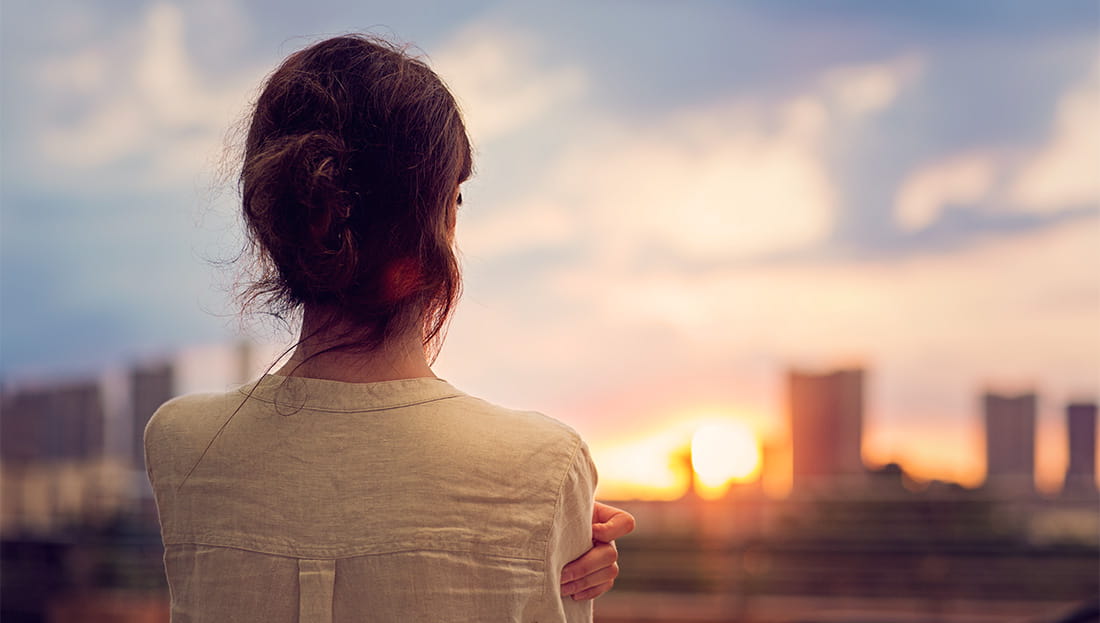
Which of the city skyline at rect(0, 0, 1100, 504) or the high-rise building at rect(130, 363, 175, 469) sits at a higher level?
the city skyline at rect(0, 0, 1100, 504)

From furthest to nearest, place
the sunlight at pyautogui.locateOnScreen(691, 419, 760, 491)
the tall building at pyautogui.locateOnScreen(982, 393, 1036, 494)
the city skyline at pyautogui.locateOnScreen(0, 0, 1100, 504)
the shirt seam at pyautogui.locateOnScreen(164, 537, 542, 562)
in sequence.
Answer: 1. the tall building at pyautogui.locateOnScreen(982, 393, 1036, 494)
2. the sunlight at pyautogui.locateOnScreen(691, 419, 760, 491)
3. the city skyline at pyautogui.locateOnScreen(0, 0, 1100, 504)
4. the shirt seam at pyautogui.locateOnScreen(164, 537, 542, 562)

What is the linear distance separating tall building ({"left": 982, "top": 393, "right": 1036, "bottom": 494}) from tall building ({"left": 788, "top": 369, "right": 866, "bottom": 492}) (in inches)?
110

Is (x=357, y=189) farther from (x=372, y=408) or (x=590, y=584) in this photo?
(x=590, y=584)

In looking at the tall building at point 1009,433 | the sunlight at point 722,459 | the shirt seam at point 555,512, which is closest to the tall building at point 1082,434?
the tall building at point 1009,433

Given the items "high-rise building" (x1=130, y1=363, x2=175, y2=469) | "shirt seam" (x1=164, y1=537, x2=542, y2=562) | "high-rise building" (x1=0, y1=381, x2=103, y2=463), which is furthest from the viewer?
"high-rise building" (x1=0, y1=381, x2=103, y2=463)

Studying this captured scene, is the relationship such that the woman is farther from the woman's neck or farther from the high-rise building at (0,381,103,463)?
the high-rise building at (0,381,103,463)

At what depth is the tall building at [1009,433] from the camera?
21.0 metres

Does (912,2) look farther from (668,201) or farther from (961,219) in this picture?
(961,219)

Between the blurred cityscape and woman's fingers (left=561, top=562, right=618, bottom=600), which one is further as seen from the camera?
the blurred cityscape

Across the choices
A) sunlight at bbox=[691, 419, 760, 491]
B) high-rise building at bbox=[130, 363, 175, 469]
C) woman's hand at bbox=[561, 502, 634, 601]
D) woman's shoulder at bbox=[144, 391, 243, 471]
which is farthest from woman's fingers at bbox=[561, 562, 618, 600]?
high-rise building at bbox=[130, 363, 175, 469]

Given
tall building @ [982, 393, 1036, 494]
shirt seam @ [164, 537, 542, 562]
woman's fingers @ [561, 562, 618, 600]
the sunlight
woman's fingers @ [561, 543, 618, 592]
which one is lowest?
tall building @ [982, 393, 1036, 494]

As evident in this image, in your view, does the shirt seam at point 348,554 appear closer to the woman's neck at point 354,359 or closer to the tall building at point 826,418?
the woman's neck at point 354,359

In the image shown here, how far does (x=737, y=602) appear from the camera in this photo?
5211 mm

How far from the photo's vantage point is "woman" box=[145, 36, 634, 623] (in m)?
0.76
